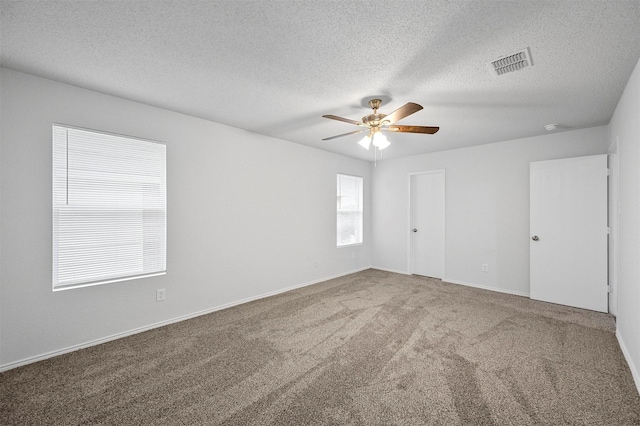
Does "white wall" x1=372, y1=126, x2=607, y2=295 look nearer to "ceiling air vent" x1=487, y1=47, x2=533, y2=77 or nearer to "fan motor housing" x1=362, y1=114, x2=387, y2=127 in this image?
"ceiling air vent" x1=487, y1=47, x2=533, y2=77

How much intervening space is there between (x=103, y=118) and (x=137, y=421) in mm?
2741

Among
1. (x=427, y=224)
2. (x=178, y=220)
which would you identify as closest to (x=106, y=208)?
(x=178, y=220)

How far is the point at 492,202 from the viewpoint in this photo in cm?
468

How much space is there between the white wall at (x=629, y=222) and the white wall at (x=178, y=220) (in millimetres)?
3858

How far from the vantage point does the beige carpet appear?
1.80 metres

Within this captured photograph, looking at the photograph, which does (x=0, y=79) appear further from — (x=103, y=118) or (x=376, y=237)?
(x=376, y=237)

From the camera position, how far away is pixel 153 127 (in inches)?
124

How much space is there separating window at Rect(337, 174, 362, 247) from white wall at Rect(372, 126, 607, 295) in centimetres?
94

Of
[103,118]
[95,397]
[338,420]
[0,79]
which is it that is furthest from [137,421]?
[0,79]

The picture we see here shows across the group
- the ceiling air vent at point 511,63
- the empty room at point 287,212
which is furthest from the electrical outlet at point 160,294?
the ceiling air vent at point 511,63

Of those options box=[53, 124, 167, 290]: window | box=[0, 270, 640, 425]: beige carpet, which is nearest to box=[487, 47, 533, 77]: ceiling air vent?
box=[0, 270, 640, 425]: beige carpet

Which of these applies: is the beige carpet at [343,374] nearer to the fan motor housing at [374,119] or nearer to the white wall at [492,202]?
the white wall at [492,202]

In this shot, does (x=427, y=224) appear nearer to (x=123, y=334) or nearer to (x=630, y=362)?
(x=630, y=362)

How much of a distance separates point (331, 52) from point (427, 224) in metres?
4.34
